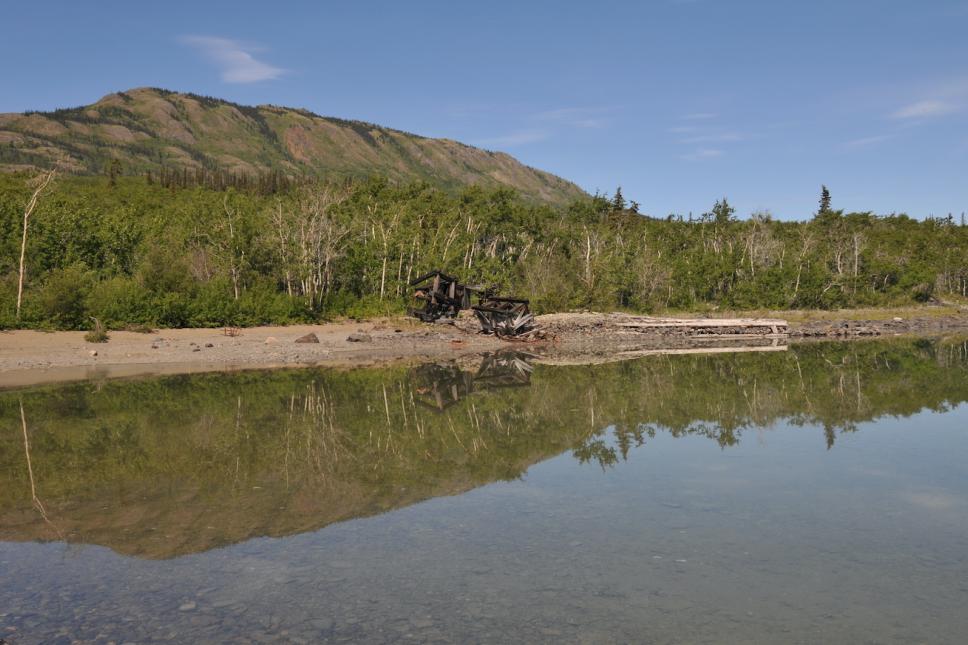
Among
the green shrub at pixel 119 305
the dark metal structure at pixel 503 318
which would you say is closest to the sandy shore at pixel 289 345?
the dark metal structure at pixel 503 318

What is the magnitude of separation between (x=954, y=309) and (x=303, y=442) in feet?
221

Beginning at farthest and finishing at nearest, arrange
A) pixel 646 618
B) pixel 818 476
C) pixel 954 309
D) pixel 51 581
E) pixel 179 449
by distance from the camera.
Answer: pixel 954 309, pixel 179 449, pixel 818 476, pixel 51 581, pixel 646 618

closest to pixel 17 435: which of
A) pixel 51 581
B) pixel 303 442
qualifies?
pixel 303 442

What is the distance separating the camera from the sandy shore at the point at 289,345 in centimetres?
2612

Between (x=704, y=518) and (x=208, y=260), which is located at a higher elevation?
(x=208, y=260)

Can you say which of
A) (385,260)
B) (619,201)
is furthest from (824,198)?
(385,260)

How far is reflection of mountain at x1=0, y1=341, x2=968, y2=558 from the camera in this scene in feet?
31.7

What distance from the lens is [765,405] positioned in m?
18.6

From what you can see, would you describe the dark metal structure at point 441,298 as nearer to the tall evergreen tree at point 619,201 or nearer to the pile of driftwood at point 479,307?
the pile of driftwood at point 479,307

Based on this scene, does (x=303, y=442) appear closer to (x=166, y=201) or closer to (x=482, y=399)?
(x=482, y=399)

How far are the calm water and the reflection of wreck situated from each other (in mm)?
2353

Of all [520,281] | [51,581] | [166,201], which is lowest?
[51,581]

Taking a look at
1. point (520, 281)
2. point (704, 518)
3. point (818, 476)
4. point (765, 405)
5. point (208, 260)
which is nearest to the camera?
point (704, 518)

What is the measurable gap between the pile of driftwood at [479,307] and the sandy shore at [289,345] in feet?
2.81
